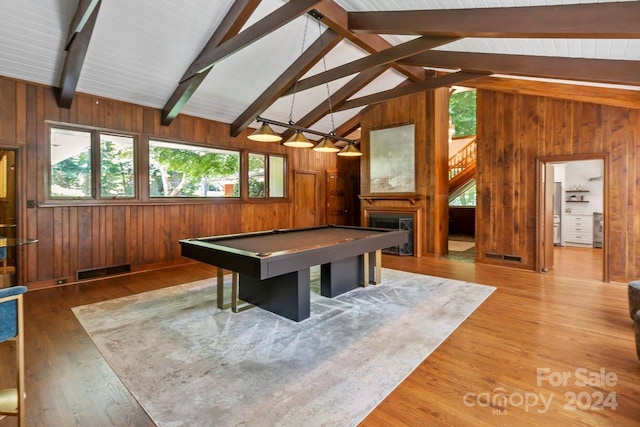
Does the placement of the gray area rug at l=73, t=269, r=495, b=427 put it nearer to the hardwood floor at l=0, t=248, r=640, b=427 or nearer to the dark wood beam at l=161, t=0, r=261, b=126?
the hardwood floor at l=0, t=248, r=640, b=427

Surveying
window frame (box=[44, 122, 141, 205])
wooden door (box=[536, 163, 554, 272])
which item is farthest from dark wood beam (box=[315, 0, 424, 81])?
window frame (box=[44, 122, 141, 205])

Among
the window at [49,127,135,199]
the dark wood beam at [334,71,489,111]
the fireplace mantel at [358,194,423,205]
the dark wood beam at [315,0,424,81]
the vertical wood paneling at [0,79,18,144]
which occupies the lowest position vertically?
the fireplace mantel at [358,194,423,205]

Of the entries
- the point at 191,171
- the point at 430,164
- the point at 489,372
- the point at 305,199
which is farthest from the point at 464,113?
the point at 489,372

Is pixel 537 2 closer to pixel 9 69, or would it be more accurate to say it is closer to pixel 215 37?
pixel 215 37

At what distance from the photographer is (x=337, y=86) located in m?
6.80

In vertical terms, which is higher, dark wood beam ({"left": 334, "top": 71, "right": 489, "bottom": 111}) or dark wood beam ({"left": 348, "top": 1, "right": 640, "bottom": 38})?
dark wood beam ({"left": 334, "top": 71, "right": 489, "bottom": 111})

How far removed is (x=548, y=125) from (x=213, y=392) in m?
6.25

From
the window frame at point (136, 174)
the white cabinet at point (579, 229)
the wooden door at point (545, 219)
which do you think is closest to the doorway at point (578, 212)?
the white cabinet at point (579, 229)

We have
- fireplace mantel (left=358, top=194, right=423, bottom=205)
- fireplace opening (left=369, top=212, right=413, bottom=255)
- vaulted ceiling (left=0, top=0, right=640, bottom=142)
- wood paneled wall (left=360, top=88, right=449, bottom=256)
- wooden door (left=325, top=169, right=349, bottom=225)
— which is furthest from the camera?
wooden door (left=325, top=169, right=349, bottom=225)

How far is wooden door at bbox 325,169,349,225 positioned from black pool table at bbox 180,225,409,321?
478 cm

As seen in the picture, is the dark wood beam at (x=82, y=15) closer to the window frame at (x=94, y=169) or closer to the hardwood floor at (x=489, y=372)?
the window frame at (x=94, y=169)

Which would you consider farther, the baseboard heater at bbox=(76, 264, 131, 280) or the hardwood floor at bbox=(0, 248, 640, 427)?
the baseboard heater at bbox=(76, 264, 131, 280)

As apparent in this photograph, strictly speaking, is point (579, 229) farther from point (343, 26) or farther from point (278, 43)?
point (278, 43)

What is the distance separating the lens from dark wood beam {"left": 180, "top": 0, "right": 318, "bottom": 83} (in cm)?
343
